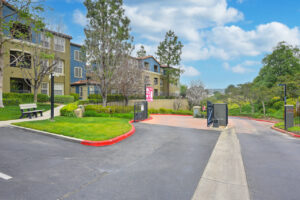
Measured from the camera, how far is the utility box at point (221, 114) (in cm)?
1385

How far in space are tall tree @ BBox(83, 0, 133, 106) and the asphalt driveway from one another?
13457mm

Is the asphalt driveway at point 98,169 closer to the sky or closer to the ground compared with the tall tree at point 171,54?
closer to the ground

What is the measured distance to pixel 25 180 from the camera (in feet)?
A: 13.0

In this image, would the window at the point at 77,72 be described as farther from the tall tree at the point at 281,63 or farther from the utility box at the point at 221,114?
the tall tree at the point at 281,63

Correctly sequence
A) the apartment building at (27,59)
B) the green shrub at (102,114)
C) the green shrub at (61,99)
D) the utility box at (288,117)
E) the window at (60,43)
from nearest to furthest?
1. the utility box at (288,117)
2. the green shrub at (102,114)
3. the apartment building at (27,59)
4. the green shrub at (61,99)
5. the window at (60,43)

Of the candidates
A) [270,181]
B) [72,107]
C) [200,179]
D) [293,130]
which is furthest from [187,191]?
[72,107]

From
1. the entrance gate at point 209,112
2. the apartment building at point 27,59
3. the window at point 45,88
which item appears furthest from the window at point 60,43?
the entrance gate at point 209,112

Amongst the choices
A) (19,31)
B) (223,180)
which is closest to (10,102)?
(19,31)

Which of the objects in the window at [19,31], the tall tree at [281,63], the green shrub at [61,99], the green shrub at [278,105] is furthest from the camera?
the tall tree at [281,63]

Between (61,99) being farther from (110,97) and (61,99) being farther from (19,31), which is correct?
(19,31)

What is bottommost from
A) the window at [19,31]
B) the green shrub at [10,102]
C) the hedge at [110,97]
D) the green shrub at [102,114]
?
the green shrub at [102,114]

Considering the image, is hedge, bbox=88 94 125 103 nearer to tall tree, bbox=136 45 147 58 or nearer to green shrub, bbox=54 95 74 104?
green shrub, bbox=54 95 74 104

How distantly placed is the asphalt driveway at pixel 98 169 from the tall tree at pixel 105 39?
1346cm

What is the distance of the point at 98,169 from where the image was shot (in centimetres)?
479
